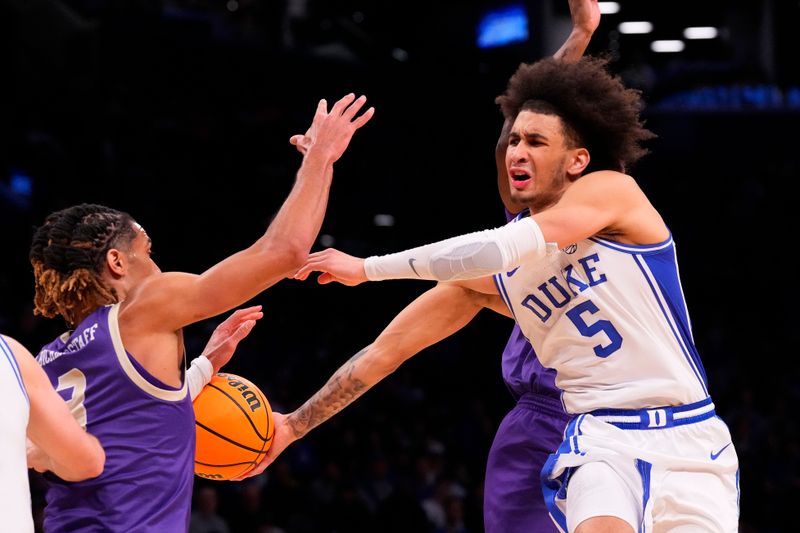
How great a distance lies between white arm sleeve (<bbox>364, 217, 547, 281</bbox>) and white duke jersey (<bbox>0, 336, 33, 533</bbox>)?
1.50 meters

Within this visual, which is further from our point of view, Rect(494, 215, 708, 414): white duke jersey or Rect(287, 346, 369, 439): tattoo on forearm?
Rect(287, 346, 369, 439): tattoo on forearm

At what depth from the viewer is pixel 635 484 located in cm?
354

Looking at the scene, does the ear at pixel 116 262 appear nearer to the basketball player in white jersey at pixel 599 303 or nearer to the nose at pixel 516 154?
the basketball player in white jersey at pixel 599 303

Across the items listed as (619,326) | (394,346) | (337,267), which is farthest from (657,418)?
(394,346)

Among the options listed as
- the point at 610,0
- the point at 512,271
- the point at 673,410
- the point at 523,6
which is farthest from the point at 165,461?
the point at 610,0

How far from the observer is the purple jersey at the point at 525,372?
4238 millimetres

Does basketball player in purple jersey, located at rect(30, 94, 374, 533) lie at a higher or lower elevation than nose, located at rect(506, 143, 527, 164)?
lower

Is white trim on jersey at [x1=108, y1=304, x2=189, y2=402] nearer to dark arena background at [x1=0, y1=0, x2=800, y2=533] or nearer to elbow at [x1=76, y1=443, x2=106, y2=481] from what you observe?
elbow at [x1=76, y1=443, x2=106, y2=481]

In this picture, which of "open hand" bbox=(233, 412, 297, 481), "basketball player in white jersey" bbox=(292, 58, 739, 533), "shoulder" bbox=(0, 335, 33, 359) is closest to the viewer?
"shoulder" bbox=(0, 335, 33, 359)

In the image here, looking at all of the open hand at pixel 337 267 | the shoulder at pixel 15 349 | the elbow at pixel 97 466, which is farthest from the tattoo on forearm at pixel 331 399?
the shoulder at pixel 15 349

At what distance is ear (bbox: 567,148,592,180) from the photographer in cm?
394

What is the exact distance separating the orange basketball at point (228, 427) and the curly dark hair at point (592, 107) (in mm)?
1597

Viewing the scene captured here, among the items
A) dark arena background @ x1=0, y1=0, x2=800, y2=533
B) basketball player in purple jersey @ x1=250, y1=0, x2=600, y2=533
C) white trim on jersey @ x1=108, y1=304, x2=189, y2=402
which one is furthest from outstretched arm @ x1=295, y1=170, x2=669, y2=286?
dark arena background @ x1=0, y1=0, x2=800, y2=533

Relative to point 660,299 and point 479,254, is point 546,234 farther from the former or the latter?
point 660,299
